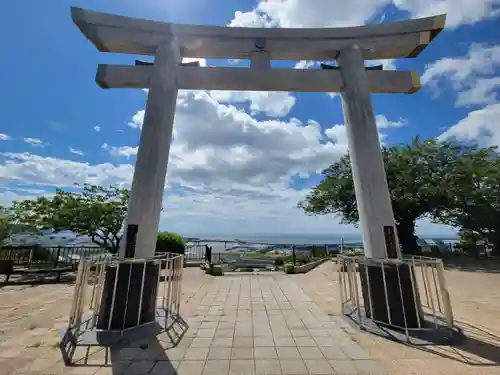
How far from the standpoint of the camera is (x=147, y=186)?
→ 4.46m

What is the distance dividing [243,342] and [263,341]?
0.91 ft

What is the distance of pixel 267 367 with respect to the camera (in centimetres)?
284

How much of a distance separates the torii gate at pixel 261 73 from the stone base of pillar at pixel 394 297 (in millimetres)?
447

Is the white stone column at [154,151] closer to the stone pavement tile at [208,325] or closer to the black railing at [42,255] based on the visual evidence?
the stone pavement tile at [208,325]

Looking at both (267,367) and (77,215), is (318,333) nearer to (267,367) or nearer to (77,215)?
(267,367)

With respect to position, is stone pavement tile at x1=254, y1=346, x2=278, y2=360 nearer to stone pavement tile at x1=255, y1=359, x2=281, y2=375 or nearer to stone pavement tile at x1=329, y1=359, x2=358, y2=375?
stone pavement tile at x1=255, y1=359, x2=281, y2=375

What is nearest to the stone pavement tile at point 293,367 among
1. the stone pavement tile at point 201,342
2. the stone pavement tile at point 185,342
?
the stone pavement tile at point 201,342

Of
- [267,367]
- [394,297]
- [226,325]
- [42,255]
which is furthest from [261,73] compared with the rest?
[42,255]

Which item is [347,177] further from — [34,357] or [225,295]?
[34,357]

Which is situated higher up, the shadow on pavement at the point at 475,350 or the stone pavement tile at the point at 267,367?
the shadow on pavement at the point at 475,350

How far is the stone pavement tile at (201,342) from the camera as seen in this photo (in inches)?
134

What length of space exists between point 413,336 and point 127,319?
4.13 metres

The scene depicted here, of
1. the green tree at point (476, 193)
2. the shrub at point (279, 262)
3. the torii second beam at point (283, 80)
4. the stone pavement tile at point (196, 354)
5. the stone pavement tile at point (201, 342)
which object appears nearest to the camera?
the stone pavement tile at point (196, 354)

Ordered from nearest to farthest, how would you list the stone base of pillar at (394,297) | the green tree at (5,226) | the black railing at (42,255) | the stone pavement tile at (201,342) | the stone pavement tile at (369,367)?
the stone pavement tile at (369,367), the stone pavement tile at (201,342), the stone base of pillar at (394,297), the green tree at (5,226), the black railing at (42,255)
